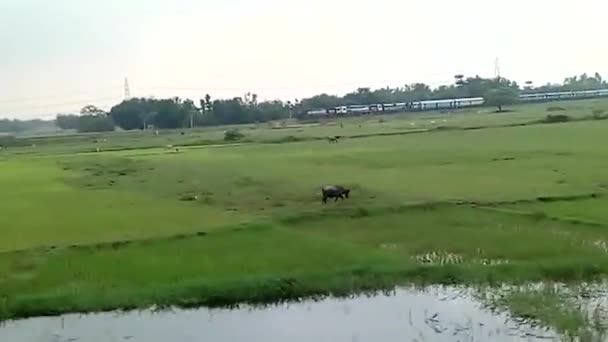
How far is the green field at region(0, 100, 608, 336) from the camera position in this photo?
1090cm

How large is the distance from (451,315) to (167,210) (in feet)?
33.7

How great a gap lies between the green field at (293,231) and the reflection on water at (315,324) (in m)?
0.47

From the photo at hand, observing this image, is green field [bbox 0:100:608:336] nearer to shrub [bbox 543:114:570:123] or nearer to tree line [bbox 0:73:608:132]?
shrub [bbox 543:114:570:123]

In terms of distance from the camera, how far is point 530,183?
771 inches

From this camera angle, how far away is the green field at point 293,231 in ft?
35.8

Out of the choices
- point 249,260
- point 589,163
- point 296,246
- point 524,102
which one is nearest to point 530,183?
point 589,163

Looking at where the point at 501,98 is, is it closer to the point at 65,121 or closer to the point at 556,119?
the point at 556,119

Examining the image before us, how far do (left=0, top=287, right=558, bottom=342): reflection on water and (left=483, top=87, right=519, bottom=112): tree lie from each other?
8418 centimetres

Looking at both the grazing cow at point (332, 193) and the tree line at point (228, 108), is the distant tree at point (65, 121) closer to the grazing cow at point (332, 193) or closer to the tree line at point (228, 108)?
the tree line at point (228, 108)

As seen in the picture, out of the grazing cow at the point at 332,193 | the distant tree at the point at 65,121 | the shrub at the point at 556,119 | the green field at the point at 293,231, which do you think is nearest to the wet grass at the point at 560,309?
the green field at the point at 293,231

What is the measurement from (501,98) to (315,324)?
8869 cm

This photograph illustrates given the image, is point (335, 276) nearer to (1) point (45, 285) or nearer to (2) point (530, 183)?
(1) point (45, 285)

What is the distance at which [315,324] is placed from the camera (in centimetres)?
926

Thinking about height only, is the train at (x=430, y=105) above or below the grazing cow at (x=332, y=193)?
above
